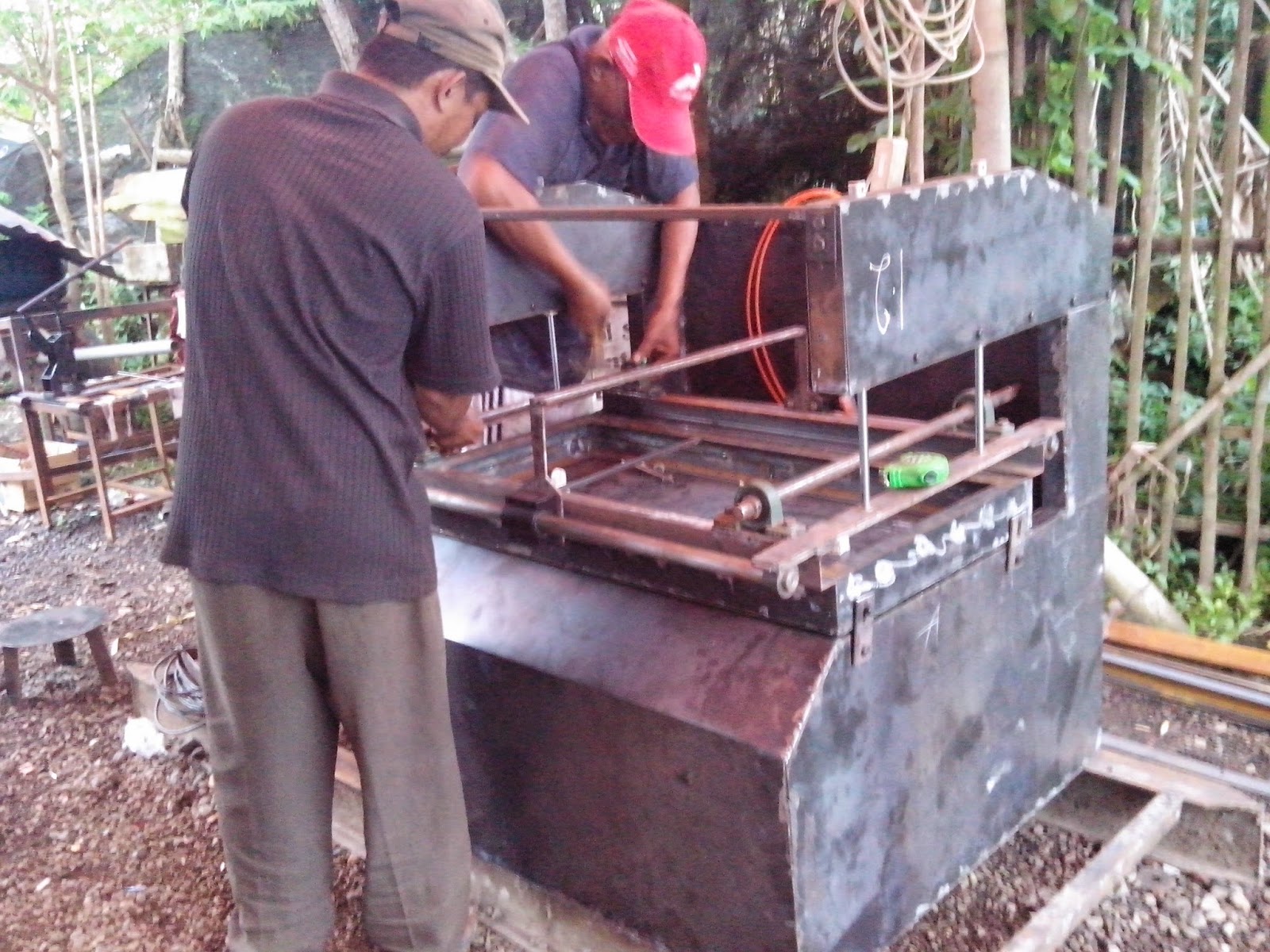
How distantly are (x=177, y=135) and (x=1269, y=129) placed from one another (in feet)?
27.7

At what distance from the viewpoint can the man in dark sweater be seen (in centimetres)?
164

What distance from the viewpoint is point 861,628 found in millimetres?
1709

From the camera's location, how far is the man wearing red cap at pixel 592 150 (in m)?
2.35

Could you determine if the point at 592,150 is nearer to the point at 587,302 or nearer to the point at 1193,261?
the point at 587,302

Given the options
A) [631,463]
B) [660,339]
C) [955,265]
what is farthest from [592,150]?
[955,265]

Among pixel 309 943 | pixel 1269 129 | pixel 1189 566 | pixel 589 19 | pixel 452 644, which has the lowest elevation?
pixel 1189 566

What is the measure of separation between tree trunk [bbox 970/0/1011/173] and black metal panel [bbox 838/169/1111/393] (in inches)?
53.6

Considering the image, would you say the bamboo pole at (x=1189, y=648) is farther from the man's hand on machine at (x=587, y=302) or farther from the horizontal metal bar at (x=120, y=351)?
the horizontal metal bar at (x=120, y=351)

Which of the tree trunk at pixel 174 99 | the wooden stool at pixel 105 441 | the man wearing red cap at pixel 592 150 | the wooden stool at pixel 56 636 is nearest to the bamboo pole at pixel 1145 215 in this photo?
the man wearing red cap at pixel 592 150

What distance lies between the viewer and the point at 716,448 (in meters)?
2.45

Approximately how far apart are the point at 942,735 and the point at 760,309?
103 cm

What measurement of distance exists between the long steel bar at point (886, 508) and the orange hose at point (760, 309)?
0.64 meters

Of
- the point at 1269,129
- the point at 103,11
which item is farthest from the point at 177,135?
the point at 1269,129

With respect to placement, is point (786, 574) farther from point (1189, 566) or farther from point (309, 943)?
point (1189, 566)
